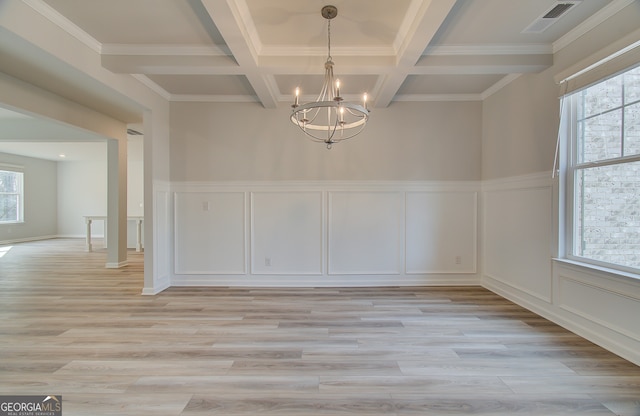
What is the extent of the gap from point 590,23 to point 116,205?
703 centimetres

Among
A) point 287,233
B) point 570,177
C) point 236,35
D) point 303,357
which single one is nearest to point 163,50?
point 236,35

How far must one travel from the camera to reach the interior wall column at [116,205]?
527cm

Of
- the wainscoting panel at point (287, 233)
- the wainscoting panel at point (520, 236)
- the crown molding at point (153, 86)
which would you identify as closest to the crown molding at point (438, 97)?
the wainscoting panel at point (520, 236)

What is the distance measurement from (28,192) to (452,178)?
39.2 feet

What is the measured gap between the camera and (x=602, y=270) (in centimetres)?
227

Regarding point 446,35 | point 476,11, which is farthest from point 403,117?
point 476,11

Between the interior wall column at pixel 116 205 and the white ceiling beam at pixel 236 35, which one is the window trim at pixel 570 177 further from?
the interior wall column at pixel 116 205

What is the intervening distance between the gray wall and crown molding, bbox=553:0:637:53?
40.7 feet

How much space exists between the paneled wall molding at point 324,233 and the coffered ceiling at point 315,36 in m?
1.44

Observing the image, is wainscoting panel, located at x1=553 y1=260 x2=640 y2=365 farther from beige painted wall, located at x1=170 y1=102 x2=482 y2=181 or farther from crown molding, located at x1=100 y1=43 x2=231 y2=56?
crown molding, located at x1=100 y1=43 x2=231 y2=56

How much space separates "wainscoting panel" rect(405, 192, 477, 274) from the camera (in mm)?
4043

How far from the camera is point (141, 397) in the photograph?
1.71 meters

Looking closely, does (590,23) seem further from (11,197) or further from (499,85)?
(11,197)

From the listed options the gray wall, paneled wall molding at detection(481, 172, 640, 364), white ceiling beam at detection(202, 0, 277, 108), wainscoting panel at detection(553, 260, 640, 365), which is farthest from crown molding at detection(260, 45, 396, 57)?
the gray wall
